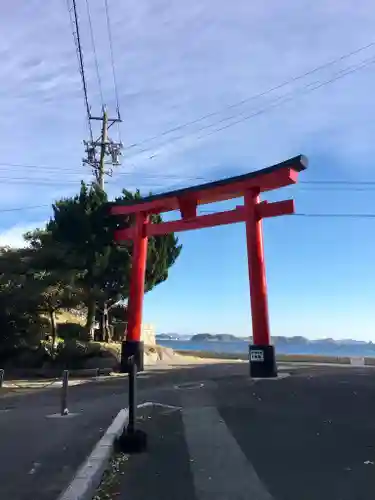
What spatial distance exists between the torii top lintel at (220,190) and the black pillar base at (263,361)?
543 centimetres

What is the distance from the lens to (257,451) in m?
6.79

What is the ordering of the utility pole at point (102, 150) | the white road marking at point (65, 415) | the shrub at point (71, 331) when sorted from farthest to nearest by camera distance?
the utility pole at point (102, 150), the shrub at point (71, 331), the white road marking at point (65, 415)

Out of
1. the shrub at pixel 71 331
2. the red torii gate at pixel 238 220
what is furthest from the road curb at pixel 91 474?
the shrub at pixel 71 331

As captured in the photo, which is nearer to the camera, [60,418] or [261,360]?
[60,418]

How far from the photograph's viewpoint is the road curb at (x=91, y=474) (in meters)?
4.92

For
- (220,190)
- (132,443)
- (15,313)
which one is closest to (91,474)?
(132,443)

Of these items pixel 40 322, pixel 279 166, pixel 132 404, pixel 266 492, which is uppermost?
pixel 279 166

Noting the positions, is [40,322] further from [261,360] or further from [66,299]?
[261,360]

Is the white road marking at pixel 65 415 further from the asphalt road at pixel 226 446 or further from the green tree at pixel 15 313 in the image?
the green tree at pixel 15 313

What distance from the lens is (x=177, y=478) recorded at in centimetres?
567

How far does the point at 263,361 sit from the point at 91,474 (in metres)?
12.5

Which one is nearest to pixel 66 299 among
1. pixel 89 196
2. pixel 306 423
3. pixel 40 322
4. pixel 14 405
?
pixel 40 322

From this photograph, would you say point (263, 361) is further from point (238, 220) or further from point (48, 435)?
point (48, 435)

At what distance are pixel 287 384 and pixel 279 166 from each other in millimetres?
7259
